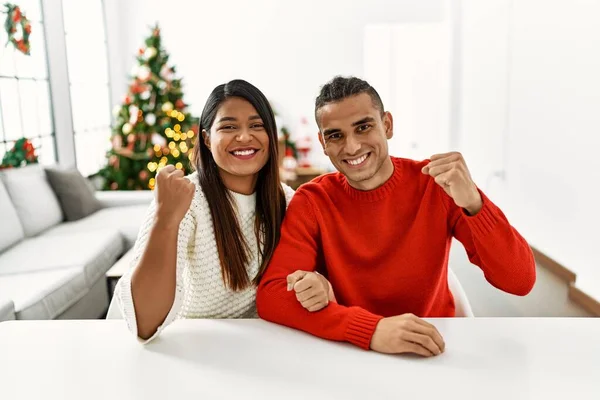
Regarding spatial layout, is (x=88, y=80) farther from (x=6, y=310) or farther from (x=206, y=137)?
(x=206, y=137)

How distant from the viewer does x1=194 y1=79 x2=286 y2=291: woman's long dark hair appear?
1403 millimetres

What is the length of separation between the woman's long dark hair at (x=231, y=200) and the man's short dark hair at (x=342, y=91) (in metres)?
0.14

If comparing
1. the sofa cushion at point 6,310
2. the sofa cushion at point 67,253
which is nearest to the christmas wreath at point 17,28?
the sofa cushion at point 67,253

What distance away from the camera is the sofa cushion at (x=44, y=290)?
2.44 meters

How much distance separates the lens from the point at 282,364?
1.00 meters

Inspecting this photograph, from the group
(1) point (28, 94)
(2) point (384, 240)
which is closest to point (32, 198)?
(1) point (28, 94)

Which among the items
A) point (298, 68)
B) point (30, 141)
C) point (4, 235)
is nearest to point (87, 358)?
point (4, 235)

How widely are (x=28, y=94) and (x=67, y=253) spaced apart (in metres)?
1.99

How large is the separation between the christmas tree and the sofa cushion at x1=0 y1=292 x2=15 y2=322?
3.20 meters

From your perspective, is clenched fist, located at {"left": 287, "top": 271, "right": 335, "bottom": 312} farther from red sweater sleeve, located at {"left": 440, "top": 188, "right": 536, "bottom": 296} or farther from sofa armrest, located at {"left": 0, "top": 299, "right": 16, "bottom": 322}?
sofa armrest, located at {"left": 0, "top": 299, "right": 16, "bottom": 322}

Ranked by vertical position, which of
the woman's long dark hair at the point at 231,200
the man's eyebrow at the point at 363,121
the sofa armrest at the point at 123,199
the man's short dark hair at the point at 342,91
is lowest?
the sofa armrest at the point at 123,199

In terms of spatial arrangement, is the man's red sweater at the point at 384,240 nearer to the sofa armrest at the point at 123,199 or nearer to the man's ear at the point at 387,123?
the man's ear at the point at 387,123

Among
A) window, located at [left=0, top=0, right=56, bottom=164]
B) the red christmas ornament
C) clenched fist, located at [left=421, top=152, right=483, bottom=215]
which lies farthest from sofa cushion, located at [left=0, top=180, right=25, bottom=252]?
clenched fist, located at [left=421, top=152, right=483, bottom=215]

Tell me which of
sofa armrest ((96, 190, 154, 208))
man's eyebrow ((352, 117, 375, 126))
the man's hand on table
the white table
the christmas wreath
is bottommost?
sofa armrest ((96, 190, 154, 208))
